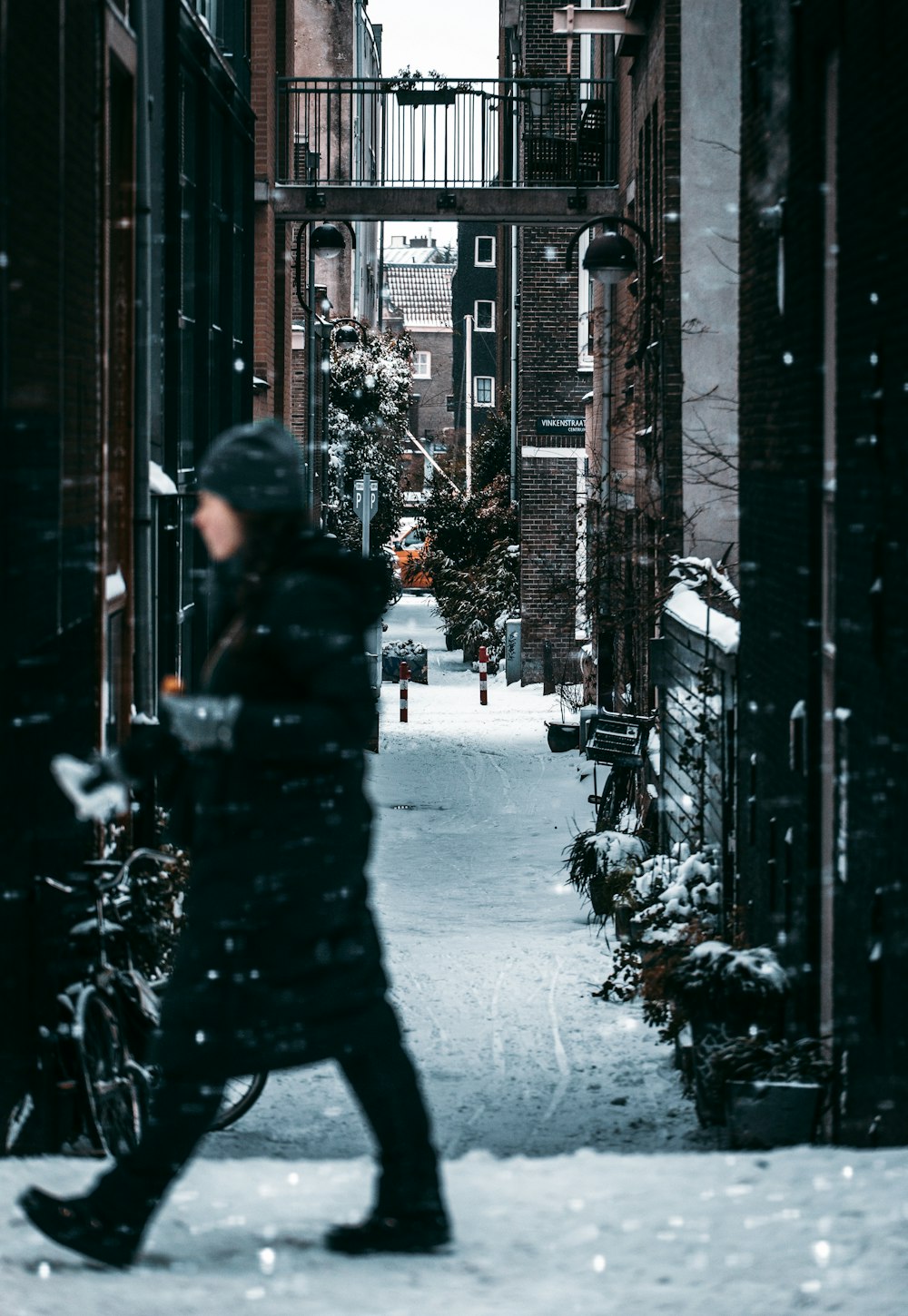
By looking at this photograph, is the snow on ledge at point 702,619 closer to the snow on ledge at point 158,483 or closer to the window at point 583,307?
the snow on ledge at point 158,483

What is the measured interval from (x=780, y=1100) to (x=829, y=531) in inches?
85.9

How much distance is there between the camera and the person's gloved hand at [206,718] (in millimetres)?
3650

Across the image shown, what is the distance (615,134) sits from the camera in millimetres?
20359

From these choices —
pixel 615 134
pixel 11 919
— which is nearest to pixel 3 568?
pixel 11 919

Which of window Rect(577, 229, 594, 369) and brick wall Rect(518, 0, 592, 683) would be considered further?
brick wall Rect(518, 0, 592, 683)

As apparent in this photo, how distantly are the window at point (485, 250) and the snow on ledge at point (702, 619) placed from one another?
→ 170 ft

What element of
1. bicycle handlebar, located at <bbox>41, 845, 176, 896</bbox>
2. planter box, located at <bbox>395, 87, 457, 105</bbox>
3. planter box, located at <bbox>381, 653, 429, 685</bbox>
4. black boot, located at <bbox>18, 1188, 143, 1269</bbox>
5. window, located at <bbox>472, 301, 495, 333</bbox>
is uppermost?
window, located at <bbox>472, 301, 495, 333</bbox>

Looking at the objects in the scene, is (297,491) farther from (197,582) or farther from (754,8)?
(197,582)

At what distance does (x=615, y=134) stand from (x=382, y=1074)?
1792 centimetres

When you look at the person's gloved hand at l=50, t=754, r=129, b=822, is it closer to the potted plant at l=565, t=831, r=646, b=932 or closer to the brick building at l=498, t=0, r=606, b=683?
the potted plant at l=565, t=831, r=646, b=932

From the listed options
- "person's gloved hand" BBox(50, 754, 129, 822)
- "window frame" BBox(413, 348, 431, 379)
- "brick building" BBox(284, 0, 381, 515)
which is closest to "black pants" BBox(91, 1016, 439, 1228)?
"person's gloved hand" BBox(50, 754, 129, 822)

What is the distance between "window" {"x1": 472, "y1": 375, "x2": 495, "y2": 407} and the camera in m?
67.4

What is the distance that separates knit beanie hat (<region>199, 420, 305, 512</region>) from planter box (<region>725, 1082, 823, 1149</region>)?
3.70m

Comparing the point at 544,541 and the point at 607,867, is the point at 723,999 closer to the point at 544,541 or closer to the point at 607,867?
the point at 607,867
